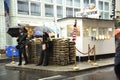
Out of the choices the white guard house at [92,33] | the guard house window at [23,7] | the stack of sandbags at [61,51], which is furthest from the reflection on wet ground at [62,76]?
the guard house window at [23,7]

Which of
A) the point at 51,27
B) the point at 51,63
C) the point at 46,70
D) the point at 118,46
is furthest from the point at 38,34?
the point at 118,46

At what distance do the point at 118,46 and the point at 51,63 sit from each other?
34.8 ft

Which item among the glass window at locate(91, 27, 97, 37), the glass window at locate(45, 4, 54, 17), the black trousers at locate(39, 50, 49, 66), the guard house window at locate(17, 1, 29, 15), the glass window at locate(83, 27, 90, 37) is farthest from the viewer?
the glass window at locate(45, 4, 54, 17)

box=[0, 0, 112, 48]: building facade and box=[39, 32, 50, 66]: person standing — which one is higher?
box=[0, 0, 112, 48]: building facade

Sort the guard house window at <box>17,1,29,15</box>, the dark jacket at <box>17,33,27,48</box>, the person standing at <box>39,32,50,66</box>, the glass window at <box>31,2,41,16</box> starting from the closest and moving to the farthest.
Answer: the person standing at <box>39,32,50,66</box>, the dark jacket at <box>17,33,27,48</box>, the guard house window at <box>17,1,29,15</box>, the glass window at <box>31,2,41,16</box>

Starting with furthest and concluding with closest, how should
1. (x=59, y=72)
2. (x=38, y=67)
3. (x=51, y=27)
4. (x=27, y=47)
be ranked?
(x=51, y=27) < (x=27, y=47) < (x=38, y=67) < (x=59, y=72)

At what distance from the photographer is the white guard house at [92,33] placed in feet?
61.7

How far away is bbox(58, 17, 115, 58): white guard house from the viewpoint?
18812mm

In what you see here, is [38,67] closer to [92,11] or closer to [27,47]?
[27,47]

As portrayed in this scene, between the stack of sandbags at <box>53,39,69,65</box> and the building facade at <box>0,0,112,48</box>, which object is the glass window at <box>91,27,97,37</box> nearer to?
the stack of sandbags at <box>53,39,69,65</box>

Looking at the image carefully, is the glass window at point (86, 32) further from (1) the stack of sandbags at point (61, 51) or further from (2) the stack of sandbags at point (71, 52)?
(1) the stack of sandbags at point (61, 51)

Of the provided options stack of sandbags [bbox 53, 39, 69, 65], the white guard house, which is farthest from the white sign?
stack of sandbags [bbox 53, 39, 69, 65]

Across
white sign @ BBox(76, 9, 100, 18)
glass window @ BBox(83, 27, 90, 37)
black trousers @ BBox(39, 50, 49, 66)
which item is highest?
white sign @ BBox(76, 9, 100, 18)

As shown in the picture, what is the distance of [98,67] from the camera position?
53.0ft
